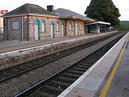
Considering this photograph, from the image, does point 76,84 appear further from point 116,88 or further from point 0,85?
point 0,85

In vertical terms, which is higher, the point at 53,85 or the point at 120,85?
the point at 120,85

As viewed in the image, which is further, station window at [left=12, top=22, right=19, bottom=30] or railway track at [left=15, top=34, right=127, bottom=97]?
station window at [left=12, top=22, right=19, bottom=30]

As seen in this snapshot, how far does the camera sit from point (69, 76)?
294 inches

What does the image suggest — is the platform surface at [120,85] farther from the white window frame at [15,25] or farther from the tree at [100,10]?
the tree at [100,10]

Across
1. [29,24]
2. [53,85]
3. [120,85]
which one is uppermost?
[29,24]

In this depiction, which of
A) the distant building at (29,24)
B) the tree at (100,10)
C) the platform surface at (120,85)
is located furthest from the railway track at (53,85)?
the tree at (100,10)

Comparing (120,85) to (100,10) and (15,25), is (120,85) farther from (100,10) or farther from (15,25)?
(100,10)

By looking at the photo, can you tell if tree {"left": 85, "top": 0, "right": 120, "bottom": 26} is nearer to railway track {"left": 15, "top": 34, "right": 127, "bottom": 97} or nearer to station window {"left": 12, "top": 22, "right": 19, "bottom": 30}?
station window {"left": 12, "top": 22, "right": 19, "bottom": 30}

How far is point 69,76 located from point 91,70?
1.11 metres

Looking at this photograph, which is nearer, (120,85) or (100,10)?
(120,85)

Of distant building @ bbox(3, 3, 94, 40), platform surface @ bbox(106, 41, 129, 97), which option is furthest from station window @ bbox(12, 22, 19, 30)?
platform surface @ bbox(106, 41, 129, 97)

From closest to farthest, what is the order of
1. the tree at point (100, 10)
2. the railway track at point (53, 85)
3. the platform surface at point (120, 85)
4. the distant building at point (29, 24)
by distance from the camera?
1. the platform surface at point (120, 85)
2. the railway track at point (53, 85)
3. the distant building at point (29, 24)
4. the tree at point (100, 10)

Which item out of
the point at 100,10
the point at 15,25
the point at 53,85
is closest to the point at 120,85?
the point at 53,85

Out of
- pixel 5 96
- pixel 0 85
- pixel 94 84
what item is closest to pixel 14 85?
pixel 0 85
